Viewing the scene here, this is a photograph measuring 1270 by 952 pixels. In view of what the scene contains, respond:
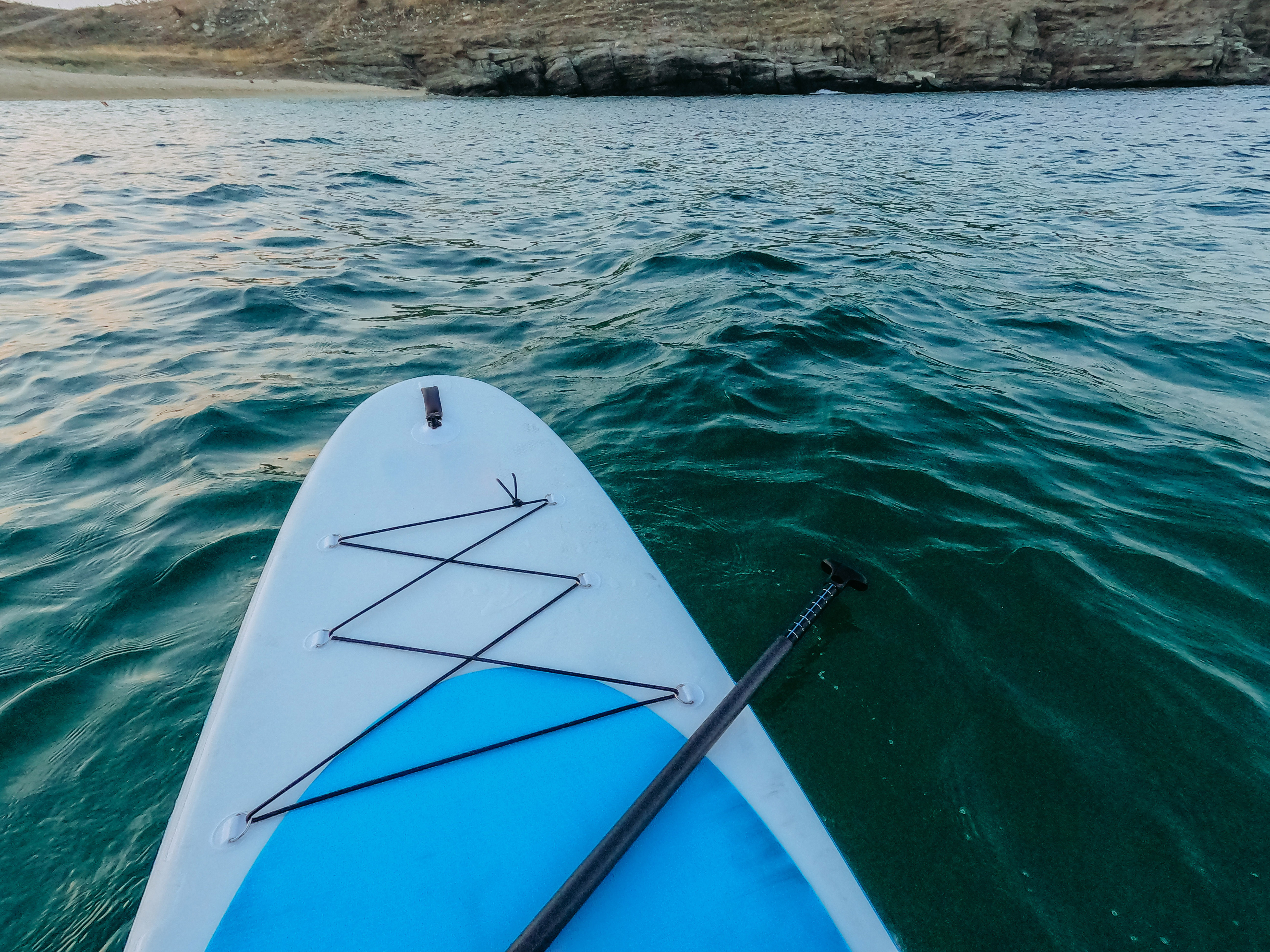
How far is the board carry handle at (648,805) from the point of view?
1654 millimetres

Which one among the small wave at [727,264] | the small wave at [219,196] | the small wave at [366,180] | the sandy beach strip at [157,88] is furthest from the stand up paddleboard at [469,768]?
the sandy beach strip at [157,88]

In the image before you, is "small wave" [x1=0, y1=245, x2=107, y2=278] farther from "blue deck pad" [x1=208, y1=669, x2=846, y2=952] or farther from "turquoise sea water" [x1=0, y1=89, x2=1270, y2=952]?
"blue deck pad" [x1=208, y1=669, x2=846, y2=952]

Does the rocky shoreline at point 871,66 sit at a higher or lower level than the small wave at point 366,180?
higher

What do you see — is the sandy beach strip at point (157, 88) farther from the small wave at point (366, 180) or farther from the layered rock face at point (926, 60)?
the small wave at point (366, 180)

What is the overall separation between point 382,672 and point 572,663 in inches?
32.8

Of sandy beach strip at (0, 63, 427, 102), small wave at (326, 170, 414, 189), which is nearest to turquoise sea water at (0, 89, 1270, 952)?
small wave at (326, 170, 414, 189)

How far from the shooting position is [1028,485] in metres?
4.12

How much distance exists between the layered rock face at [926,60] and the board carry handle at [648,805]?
56.1 metres

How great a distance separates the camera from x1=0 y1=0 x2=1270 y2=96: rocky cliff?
46281 mm

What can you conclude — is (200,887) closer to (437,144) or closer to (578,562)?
(578,562)

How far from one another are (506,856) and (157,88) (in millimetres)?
63724

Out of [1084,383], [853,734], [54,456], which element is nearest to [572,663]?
[853,734]

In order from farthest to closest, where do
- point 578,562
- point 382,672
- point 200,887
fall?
1. point 578,562
2. point 382,672
3. point 200,887

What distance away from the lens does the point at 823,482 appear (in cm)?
418
